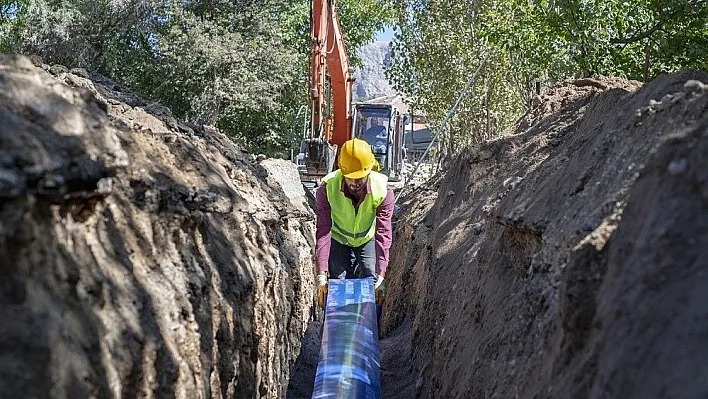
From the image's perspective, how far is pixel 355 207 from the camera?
7715mm

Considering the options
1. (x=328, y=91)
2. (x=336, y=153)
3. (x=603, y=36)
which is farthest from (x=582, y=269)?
(x=328, y=91)

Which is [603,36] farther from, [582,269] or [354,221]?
[582,269]

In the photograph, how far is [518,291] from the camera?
4.93 meters

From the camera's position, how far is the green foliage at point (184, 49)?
2553cm

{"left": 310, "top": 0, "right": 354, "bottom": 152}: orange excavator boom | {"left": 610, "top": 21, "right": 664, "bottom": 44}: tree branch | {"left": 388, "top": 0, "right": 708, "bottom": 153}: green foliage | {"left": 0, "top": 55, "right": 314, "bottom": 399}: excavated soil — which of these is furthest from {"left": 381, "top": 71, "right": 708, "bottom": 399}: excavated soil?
{"left": 310, "top": 0, "right": 354, "bottom": 152}: orange excavator boom

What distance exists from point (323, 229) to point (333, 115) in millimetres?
10505

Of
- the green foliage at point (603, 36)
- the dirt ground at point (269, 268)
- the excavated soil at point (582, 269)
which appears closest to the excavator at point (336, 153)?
the dirt ground at point (269, 268)

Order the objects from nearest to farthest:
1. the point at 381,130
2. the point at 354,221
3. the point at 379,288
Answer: the point at 379,288 < the point at 354,221 < the point at 381,130

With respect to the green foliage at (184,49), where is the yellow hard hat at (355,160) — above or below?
below

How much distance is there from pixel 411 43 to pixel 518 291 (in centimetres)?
2303

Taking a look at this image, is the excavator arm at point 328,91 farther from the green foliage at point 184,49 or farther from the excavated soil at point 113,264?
the excavated soil at point 113,264

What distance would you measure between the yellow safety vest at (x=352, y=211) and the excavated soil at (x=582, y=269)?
2.91ft

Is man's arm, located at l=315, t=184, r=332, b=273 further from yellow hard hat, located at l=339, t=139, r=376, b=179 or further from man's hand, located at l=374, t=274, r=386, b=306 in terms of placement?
man's hand, located at l=374, t=274, r=386, b=306

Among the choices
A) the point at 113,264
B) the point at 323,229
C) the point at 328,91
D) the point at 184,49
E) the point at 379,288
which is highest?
the point at 184,49
